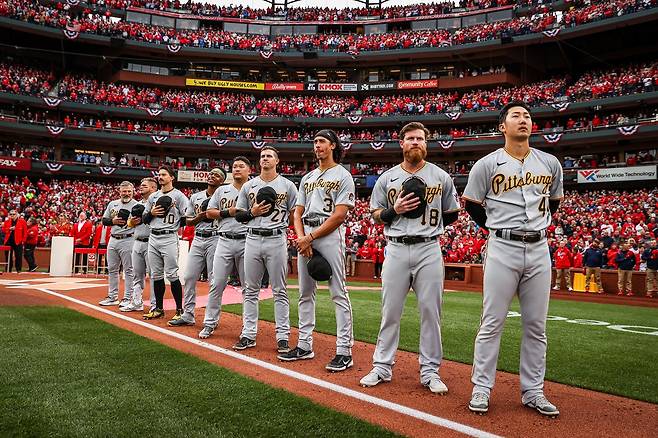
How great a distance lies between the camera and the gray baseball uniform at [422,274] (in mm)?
4285

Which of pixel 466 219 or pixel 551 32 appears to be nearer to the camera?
pixel 466 219

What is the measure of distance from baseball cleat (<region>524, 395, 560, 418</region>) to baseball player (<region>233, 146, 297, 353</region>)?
273cm

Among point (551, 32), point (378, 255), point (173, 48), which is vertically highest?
point (173, 48)

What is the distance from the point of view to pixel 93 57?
42.3 meters

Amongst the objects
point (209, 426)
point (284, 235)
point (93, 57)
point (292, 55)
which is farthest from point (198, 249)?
point (93, 57)

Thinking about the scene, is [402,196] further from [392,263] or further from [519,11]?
[519,11]

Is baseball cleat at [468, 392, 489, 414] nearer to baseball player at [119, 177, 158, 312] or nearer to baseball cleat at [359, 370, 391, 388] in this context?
baseball cleat at [359, 370, 391, 388]

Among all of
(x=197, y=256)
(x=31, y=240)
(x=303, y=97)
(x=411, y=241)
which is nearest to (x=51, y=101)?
(x=303, y=97)

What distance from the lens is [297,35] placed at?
46844 millimetres

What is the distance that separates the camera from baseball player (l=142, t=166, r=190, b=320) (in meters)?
7.52

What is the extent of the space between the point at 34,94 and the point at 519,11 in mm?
38945

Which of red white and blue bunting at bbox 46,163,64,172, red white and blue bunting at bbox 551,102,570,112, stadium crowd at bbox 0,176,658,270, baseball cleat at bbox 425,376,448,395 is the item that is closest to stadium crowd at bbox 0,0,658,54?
red white and blue bunting at bbox 551,102,570,112

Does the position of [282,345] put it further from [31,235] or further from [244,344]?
[31,235]

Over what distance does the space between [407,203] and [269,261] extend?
2168mm
